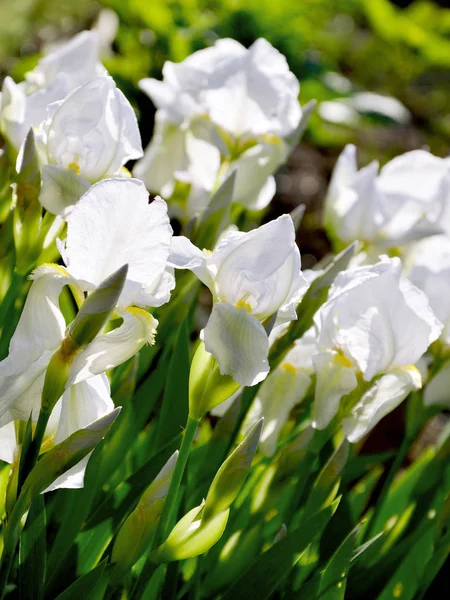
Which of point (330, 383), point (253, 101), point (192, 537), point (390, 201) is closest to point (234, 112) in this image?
point (253, 101)

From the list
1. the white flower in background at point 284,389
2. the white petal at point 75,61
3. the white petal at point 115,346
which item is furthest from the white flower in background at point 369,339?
the white petal at point 75,61

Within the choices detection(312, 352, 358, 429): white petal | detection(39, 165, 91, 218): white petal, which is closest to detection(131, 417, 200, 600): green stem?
detection(312, 352, 358, 429): white petal

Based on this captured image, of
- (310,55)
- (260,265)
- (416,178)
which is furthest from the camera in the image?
(310,55)

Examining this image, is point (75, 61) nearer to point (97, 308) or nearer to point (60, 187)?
point (60, 187)

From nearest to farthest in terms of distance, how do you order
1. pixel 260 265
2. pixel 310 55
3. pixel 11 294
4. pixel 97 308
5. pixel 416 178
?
pixel 97 308, pixel 260 265, pixel 11 294, pixel 416 178, pixel 310 55

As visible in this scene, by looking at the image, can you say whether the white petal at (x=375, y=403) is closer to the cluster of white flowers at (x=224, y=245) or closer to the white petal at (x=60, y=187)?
the cluster of white flowers at (x=224, y=245)
